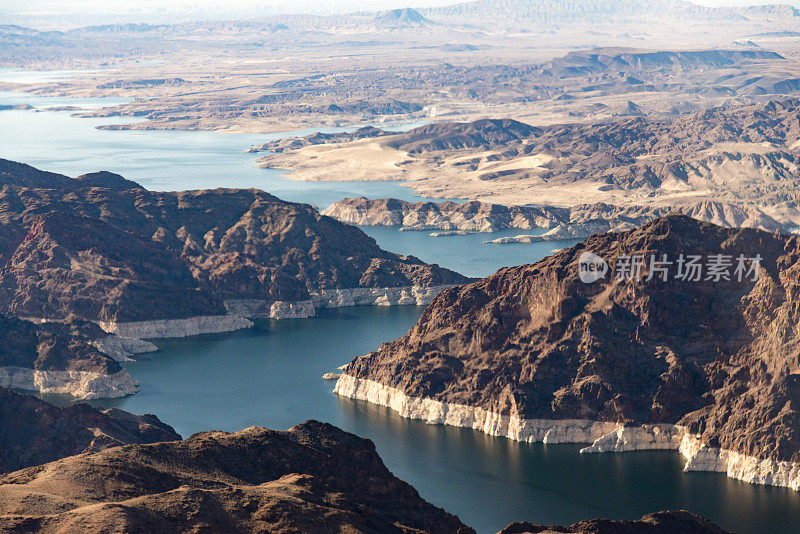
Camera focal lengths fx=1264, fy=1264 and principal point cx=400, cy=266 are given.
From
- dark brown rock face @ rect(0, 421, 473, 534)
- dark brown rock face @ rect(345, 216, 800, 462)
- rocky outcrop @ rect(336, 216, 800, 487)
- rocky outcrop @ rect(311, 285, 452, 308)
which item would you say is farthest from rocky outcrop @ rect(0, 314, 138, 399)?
dark brown rock face @ rect(0, 421, 473, 534)

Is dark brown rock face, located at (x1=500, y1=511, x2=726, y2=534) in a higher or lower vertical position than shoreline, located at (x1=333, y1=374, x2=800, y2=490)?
higher

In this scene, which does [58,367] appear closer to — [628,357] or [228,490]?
[628,357]

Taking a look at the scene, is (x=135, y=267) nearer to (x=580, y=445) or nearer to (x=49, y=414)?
(x=49, y=414)

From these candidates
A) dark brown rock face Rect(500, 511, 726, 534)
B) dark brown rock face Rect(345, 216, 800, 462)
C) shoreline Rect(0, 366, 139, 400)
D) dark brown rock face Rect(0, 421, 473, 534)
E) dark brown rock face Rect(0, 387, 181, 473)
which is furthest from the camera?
shoreline Rect(0, 366, 139, 400)

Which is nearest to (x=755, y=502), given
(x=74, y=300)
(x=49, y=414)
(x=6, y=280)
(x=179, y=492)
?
(x=179, y=492)

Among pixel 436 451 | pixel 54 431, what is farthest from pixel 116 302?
pixel 436 451

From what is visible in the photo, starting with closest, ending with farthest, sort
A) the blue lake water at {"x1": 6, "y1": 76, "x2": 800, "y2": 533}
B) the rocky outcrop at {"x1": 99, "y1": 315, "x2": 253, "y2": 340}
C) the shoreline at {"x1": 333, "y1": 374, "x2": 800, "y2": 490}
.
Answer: the blue lake water at {"x1": 6, "y1": 76, "x2": 800, "y2": 533}
the shoreline at {"x1": 333, "y1": 374, "x2": 800, "y2": 490}
the rocky outcrop at {"x1": 99, "y1": 315, "x2": 253, "y2": 340}

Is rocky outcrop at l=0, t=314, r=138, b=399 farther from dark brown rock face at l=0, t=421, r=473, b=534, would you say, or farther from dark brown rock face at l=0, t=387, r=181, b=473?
dark brown rock face at l=0, t=421, r=473, b=534
